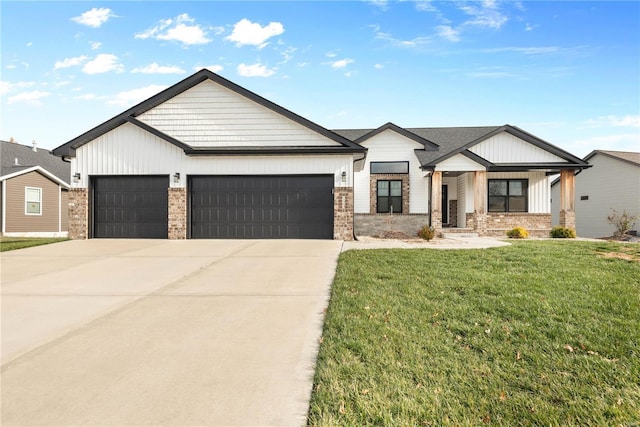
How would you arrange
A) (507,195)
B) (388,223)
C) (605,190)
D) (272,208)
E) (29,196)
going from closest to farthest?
1. (272,208)
2. (388,223)
3. (507,195)
4. (29,196)
5. (605,190)

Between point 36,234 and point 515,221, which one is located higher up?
point 515,221

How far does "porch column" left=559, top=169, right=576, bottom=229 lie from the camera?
17312 millimetres

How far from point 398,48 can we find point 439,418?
12951 millimetres

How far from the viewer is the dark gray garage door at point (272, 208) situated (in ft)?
45.7

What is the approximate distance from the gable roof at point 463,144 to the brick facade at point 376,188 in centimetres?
138

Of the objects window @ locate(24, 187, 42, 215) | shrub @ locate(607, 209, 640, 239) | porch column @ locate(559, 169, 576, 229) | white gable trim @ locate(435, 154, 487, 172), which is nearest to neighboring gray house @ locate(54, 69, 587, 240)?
white gable trim @ locate(435, 154, 487, 172)

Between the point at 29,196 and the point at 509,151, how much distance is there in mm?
27793

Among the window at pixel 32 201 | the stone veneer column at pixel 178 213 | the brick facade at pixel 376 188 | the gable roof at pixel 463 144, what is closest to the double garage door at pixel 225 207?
the stone veneer column at pixel 178 213

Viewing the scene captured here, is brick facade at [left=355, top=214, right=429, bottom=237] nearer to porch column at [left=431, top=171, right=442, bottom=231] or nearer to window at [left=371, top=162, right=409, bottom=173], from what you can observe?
porch column at [left=431, top=171, right=442, bottom=231]

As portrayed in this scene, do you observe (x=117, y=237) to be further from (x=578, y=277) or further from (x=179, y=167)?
(x=578, y=277)

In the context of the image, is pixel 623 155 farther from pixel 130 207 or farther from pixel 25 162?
pixel 25 162

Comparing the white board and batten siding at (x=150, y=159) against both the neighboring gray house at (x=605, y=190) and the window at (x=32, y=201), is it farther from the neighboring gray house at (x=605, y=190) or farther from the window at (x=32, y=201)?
the neighboring gray house at (x=605, y=190)

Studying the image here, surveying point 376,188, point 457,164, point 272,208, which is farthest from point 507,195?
point 272,208

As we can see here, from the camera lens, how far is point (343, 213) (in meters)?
13.8
